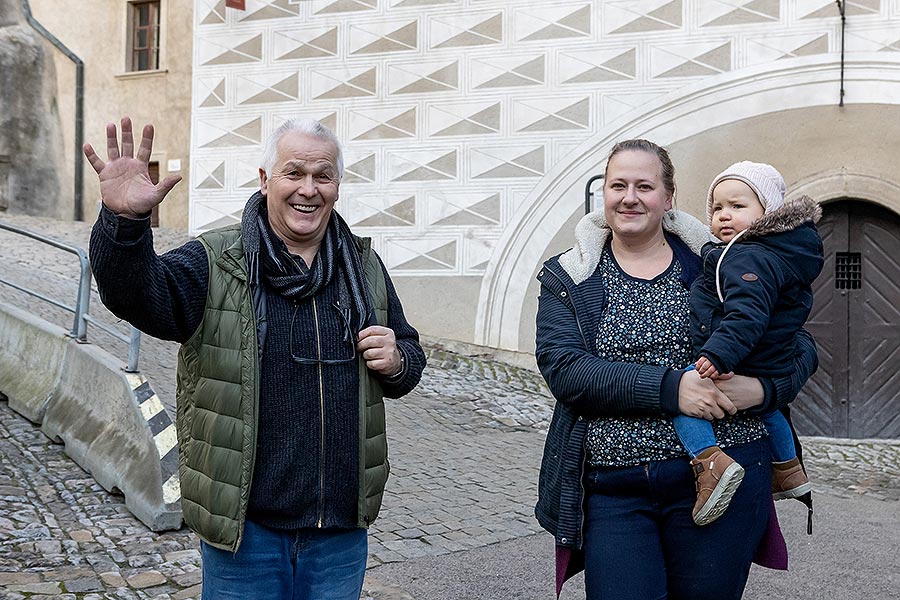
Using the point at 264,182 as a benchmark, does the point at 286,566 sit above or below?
below

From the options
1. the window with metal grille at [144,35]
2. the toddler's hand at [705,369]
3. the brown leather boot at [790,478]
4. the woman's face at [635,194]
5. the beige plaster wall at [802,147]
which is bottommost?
the brown leather boot at [790,478]

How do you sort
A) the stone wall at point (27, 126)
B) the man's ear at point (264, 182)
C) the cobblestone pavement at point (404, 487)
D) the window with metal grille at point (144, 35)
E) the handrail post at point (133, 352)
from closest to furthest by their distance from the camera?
the man's ear at point (264, 182) < the cobblestone pavement at point (404, 487) < the handrail post at point (133, 352) < the stone wall at point (27, 126) < the window with metal grille at point (144, 35)

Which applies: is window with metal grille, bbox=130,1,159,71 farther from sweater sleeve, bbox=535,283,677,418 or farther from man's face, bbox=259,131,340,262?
sweater sleeve, bbox=535,283,677,418

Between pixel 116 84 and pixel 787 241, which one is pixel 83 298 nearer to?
pixel 787 241

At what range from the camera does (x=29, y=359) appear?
7504 mm

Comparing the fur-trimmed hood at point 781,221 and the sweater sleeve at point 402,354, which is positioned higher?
the fur-trimmed hood at point 781,221

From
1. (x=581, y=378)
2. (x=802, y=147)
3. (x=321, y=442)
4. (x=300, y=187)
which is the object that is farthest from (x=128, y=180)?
(x=802, y=147)

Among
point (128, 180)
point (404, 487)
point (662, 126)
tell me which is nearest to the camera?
point (128, 180)

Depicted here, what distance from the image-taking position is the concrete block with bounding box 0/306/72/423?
23.4 ft

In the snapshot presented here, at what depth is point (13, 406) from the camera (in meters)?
7.38

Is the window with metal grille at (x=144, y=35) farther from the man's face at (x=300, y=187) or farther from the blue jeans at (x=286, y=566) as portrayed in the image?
the blue jeans at (x=286, y=566)

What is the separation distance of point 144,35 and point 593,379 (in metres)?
19.9

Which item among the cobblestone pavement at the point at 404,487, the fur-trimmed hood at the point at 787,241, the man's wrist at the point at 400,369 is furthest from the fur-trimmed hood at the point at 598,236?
the cobblestone pavement at the point at 404,487

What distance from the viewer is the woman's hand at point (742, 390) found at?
2658 millimetres
